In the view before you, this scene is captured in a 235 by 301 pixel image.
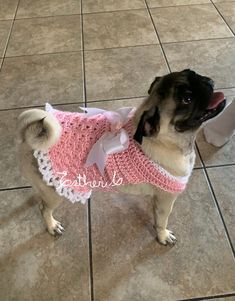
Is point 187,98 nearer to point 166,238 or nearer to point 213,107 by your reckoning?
point 213,107

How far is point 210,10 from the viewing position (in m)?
2.53

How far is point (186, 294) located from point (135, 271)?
0.67 feet

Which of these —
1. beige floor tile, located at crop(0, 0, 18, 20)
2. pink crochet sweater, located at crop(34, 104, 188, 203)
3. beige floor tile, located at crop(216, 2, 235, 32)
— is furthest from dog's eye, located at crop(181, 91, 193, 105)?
beige floor tile, located at crop(0, 0, 18, 20)

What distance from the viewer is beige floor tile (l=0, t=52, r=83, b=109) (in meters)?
2.00

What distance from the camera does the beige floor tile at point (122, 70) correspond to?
2006 mm

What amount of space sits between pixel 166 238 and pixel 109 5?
2.00 meters

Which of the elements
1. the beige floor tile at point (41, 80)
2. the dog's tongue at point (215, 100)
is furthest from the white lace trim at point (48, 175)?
the beige floor tile at point (41, 80)

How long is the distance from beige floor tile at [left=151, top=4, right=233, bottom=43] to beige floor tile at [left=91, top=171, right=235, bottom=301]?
1.22m

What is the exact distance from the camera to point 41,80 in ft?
6.93

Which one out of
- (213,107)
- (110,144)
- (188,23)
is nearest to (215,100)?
(213,107)

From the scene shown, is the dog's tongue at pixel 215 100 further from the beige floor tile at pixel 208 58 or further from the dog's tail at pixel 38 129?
the beige floor tile at pixel 208 58

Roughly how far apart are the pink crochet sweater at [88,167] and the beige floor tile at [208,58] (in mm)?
1063

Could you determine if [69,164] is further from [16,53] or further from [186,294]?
[16,53]

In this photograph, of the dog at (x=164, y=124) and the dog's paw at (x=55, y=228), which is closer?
the dog at (x=164, y=124)
